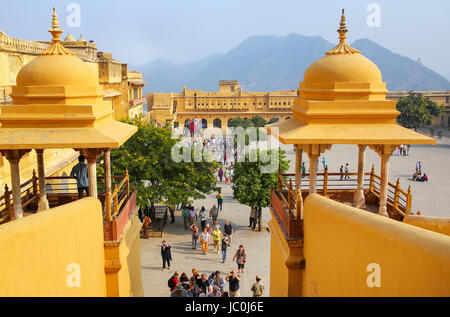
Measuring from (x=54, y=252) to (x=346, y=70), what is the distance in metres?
4.67

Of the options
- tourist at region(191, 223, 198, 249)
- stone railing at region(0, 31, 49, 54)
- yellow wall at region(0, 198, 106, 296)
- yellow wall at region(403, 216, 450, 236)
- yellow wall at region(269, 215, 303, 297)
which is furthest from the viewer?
stone railing at region(0, 31, 49, 54)

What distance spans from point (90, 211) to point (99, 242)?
0.61m

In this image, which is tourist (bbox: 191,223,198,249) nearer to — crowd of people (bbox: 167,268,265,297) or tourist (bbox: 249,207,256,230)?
tourist (bbox: 249,207,256,230)

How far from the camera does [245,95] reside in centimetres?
6531

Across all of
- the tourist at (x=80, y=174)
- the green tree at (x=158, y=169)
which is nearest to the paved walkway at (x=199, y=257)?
the green tree at (x=158, y=169)

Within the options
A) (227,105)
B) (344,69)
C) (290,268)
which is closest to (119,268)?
(290,268)

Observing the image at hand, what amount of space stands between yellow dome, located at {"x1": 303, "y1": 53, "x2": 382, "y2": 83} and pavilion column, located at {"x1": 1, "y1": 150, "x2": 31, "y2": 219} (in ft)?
14.8

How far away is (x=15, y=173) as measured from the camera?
246 inches

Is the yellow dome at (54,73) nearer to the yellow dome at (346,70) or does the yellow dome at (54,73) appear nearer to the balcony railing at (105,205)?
the balcony railing at (105,205)

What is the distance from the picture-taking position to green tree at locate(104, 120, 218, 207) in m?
15.8

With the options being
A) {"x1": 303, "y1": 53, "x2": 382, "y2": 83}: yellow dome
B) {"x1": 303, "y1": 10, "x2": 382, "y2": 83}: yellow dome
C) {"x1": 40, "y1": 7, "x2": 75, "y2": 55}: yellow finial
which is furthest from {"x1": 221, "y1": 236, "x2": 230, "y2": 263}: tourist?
{"x1": 40, "y1": 7, "x2": 75, "y2": 55}: yellow finial

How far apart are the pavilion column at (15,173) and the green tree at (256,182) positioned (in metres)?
11.0

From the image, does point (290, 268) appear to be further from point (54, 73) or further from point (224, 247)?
point (224, 247)

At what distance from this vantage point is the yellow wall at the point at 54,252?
3451 millimetres
